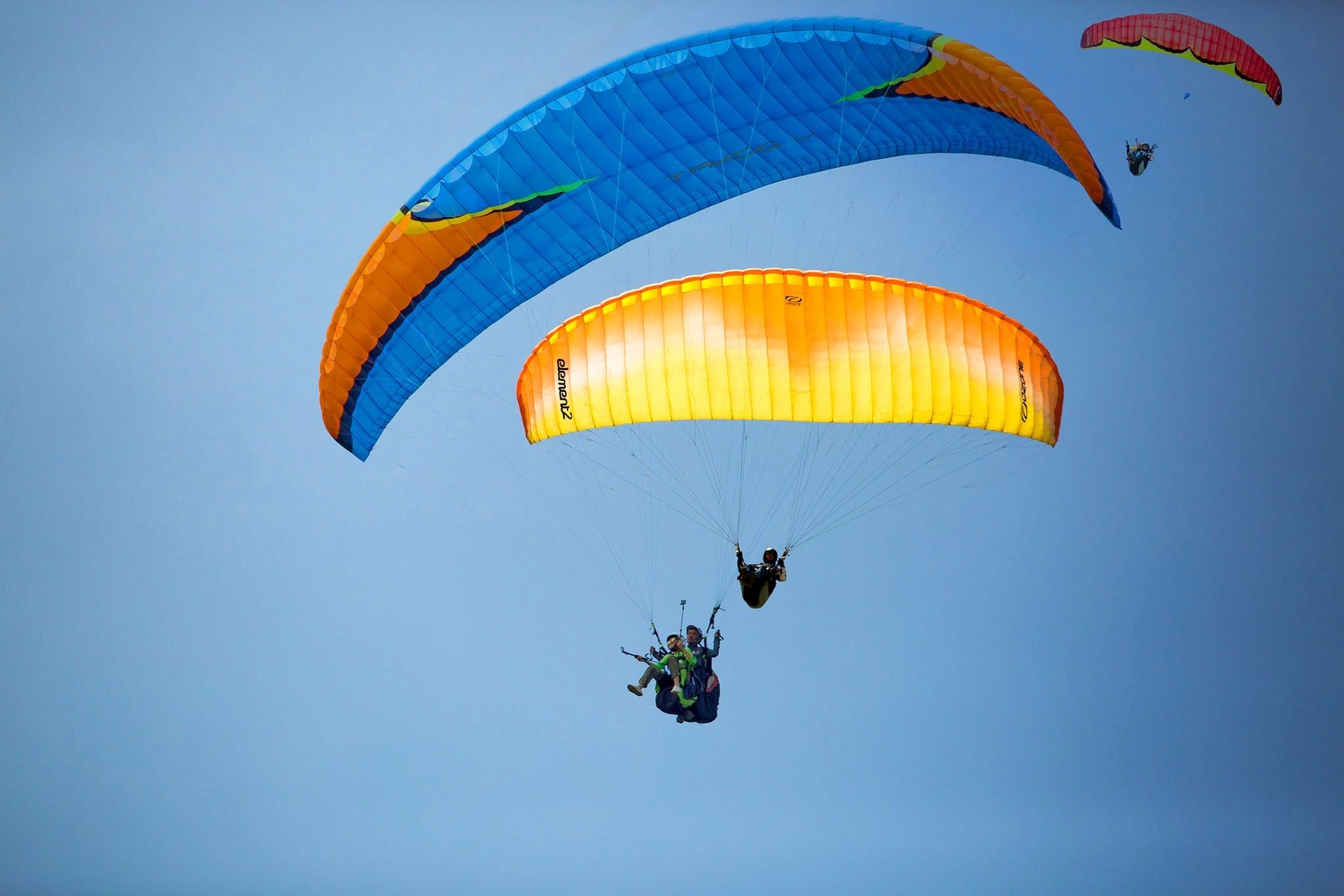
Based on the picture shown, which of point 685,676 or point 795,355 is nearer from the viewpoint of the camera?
point 795,355

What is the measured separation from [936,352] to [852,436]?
3380mm

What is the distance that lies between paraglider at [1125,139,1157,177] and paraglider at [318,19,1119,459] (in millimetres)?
8476

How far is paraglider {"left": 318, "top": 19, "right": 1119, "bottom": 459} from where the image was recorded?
12.6 metres

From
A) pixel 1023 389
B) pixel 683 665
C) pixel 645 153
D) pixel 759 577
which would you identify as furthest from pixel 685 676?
pixel 645 153

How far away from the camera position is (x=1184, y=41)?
1884 cm

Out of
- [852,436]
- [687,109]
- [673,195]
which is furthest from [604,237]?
[852,436]

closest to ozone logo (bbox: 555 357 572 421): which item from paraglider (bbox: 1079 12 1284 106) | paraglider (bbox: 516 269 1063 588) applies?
paraglider (bbox: 516 269 1063 588)

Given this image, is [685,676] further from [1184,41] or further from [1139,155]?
[1139,155]

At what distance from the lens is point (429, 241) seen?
44.3 ft

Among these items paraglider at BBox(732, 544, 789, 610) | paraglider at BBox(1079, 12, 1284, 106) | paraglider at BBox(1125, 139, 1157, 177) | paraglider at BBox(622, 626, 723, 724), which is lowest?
paraglider at BBox(622, 626, 723, 724)

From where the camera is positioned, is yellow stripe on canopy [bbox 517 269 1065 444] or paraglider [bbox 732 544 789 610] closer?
yellow stripe on canopy [bbox 517 269 1065 444]

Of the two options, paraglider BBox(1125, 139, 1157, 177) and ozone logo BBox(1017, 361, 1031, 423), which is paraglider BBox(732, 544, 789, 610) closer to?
ozone logo BBox(1017, 361, 1031, 423)

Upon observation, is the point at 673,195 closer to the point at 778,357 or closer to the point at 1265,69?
the point at 778,357

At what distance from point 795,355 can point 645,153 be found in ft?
7.63
